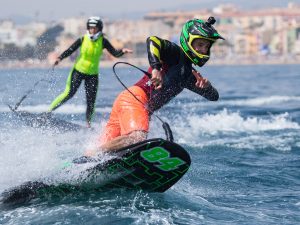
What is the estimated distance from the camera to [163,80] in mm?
7555

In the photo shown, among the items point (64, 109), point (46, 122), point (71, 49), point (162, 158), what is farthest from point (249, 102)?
point (162, 158)

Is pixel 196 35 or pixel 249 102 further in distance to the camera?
pixel 249 102

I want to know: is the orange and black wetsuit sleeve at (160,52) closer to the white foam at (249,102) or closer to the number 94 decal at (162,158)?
the number 94 decal at (162,158)

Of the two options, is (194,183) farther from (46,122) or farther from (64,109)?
(64,109)

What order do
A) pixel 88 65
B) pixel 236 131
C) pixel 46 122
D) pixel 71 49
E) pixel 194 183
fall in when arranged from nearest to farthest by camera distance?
pixel 194 183
pixel 46 122
pixel 71 49
pixel 88 65
pixel 236 131

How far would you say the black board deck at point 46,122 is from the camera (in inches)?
520

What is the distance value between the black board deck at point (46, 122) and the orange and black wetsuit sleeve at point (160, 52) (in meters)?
5.84

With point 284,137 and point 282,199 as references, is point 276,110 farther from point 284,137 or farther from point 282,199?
point 282,199

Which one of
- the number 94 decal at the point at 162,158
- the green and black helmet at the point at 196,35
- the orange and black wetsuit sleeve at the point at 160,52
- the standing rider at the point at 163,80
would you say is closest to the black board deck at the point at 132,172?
the number 94 decal at the point at 162,158

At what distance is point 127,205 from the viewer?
730cm

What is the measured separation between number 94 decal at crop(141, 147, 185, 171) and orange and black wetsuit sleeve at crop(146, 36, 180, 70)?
80cm

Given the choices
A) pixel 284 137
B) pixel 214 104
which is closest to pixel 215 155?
pixel 284 137

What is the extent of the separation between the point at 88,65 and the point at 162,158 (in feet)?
22.8

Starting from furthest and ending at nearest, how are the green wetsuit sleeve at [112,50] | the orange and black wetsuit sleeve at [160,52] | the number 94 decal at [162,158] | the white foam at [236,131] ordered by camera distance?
the green wetsuit sleeve at [112,50] → the white foam at [236,131] → the orange and black wetsuit sleeve at [160,52] → the number 94 decal at [162,158]
